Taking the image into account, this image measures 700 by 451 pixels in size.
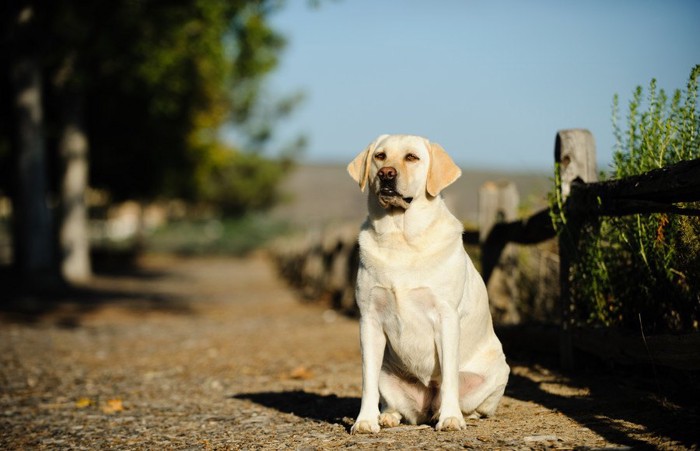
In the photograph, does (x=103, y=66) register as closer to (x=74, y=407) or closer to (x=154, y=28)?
(x=154, y=28)

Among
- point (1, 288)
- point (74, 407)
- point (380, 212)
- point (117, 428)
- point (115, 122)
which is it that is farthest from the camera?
point (115, 122)

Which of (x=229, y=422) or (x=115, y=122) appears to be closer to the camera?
(x=229, y=422)

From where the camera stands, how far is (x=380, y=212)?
180 inches

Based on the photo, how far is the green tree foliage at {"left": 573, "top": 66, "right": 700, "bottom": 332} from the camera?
452 cm

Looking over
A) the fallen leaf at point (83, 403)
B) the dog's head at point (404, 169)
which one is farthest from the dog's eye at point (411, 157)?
the fallen leaf at point (83, 403)

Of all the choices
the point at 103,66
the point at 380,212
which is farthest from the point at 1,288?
Result: the point at 380,212

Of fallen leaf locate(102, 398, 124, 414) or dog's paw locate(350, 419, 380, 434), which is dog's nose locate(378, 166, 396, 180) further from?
fallen leaf locate(102, 398, 124, 414)

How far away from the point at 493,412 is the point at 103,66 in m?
16.2

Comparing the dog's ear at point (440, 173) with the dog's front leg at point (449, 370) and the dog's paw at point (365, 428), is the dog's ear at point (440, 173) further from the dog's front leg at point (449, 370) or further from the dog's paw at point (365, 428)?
the dog's paw at point (365, 428)

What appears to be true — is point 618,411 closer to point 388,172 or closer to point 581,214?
point 581,214

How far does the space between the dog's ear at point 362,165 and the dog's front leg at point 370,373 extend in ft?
2.89

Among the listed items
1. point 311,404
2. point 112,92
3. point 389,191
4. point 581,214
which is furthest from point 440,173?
point 112,92

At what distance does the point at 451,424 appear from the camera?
14.0ft

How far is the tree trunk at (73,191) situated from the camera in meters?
20.1
